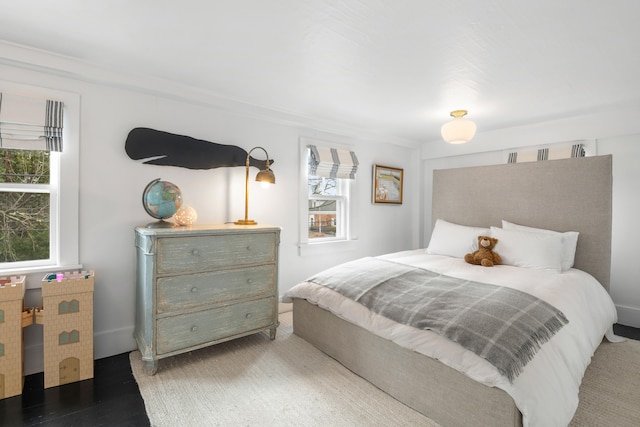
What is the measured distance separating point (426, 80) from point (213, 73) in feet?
5.56

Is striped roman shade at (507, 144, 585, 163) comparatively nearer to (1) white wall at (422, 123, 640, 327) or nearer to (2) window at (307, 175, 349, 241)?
(1) white wall at (422, 123, 640, 327)

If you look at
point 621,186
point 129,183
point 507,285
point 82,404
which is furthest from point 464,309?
point 621,186

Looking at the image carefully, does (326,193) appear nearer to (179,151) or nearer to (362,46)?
(179,151)

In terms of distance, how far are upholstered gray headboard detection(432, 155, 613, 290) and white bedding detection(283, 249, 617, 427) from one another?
1.37ft

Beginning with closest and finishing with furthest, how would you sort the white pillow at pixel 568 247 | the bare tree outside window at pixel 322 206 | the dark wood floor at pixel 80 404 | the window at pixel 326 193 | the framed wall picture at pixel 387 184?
the dark wood floor at pixel 80 404 < the white pillow at pixel 568 247 < the window at pixel 326 193 < the bare tree outside window at pixel 322 206 < the framed wall picture at pixel 387 184

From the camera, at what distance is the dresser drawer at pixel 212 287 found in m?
2.24

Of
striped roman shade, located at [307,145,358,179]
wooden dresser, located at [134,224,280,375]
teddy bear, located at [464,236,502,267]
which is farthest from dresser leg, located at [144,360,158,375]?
teddy bear, located at [464,236,502,267]

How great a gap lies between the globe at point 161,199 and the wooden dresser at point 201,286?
178mm

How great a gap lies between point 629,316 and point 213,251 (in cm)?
418

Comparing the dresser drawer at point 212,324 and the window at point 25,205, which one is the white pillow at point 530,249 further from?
the window at point 25,205

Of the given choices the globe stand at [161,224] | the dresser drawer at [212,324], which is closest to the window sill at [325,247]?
the dresser drawer at [212,324]

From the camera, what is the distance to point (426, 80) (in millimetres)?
2516

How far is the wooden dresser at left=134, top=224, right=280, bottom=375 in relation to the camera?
7.22ft

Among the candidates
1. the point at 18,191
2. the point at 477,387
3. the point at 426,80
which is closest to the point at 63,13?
the point at 18,191
